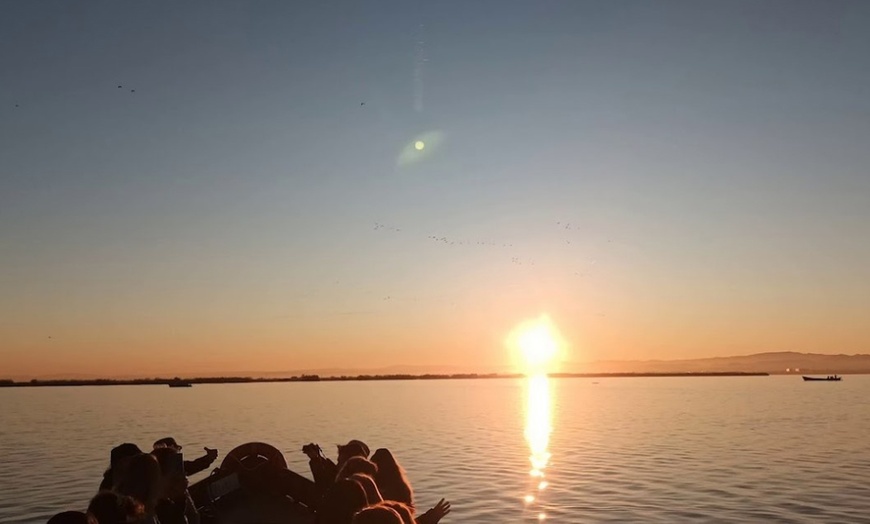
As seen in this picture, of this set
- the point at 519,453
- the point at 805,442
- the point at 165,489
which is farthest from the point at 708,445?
the point at 165,489

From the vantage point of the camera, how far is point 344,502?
21.6 feet

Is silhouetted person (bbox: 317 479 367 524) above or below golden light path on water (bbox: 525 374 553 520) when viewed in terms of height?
above

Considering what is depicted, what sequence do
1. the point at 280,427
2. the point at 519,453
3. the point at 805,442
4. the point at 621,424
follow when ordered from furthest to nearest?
the point at 621,424 → the point at 280,427 → the point at 805,442 → the point at 519,453

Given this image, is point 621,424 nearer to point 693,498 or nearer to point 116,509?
point 693,498

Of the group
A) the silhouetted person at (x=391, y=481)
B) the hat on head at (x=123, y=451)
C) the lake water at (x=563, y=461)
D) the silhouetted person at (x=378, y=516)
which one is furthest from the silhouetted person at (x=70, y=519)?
the lake water at (x=563, y=461)

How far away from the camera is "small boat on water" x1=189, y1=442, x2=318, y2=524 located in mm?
11461

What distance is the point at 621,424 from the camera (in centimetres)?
6419

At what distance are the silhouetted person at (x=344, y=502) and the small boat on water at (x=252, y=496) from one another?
504cm

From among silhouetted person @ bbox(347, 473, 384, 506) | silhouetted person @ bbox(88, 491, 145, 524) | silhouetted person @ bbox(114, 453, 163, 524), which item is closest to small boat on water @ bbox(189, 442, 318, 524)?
silhouetted person @ bbox(114, 453, 163, 524)

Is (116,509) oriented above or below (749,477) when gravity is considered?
above

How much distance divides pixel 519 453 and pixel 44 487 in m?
23.6

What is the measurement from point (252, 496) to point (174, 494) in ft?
11.1

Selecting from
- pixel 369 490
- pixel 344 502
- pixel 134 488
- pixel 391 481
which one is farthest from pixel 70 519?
pixel 391 481

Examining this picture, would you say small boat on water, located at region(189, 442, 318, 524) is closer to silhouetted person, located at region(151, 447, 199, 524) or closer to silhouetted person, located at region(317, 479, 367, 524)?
silhouetted person, located at region(151, 447, 199, 524)
